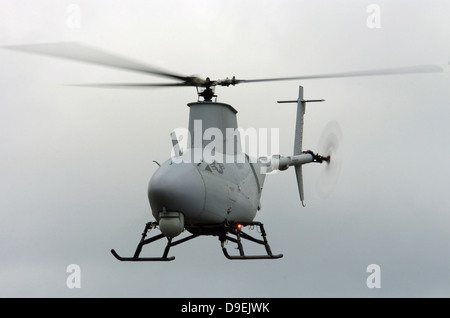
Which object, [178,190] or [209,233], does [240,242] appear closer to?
[209,233]

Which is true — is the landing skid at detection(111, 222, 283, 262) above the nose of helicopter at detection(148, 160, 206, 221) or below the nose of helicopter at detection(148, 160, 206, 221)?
below

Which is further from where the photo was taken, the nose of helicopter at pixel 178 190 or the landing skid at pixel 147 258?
the landing skid at pixel 147 258

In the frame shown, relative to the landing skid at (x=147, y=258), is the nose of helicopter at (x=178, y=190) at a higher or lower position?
higher

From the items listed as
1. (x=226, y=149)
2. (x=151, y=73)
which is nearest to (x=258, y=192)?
(x=226, y=149)

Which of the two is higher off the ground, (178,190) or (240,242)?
(178,190)

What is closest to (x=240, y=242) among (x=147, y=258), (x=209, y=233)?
(x=209, y=233)

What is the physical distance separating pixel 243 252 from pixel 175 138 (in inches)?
225

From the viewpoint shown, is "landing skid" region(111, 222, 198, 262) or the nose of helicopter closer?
the nose of helicopter

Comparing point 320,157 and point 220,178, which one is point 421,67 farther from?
point 320,157

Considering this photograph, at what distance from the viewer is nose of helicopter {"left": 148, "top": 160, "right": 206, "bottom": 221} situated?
31141 mm

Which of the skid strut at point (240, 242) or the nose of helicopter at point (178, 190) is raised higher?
the nose of helicopter at point (178, 190)

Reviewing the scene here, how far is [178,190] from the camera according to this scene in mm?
31156

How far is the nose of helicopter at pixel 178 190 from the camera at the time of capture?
3114cm

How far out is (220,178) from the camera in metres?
33.2
